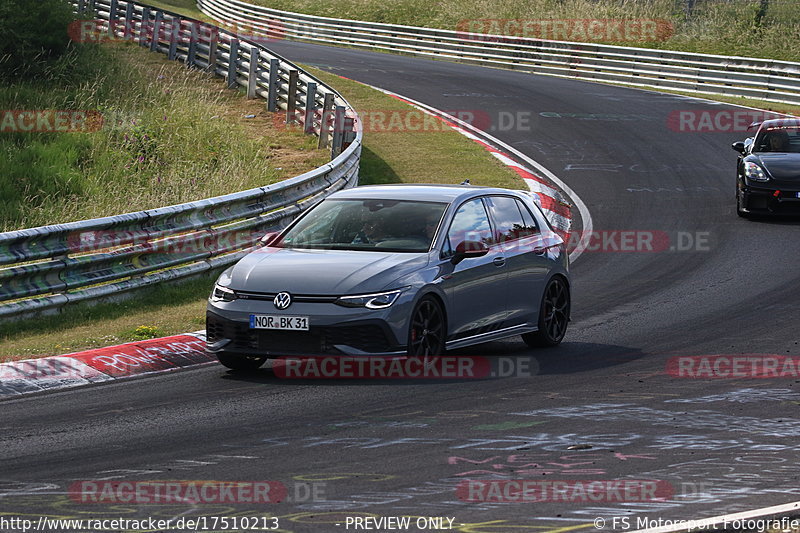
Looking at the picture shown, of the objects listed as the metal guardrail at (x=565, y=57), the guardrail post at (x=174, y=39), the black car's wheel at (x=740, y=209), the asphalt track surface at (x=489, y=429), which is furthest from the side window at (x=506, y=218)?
the metal guardrail at (x=565, y=57)

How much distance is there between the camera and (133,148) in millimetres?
24453

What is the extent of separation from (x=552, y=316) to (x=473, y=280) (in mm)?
1443

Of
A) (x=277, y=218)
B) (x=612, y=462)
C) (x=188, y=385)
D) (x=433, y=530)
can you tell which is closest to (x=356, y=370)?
(x=188, y=385)

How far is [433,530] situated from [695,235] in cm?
1460

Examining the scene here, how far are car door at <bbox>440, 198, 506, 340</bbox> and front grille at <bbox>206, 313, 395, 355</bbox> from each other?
93cm

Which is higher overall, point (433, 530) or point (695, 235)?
point (433, 530)

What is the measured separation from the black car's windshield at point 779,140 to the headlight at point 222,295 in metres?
13.5

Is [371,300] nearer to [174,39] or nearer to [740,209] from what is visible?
[740,209]

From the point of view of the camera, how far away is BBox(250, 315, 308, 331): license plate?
9805mm

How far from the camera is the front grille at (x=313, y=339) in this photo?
9.79 meters

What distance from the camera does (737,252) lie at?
59.3 ft

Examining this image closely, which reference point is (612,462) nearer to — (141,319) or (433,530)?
(433,530)

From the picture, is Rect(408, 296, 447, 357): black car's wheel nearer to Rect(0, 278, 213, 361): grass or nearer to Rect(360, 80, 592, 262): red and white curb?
Rect(0, 278, 213, 361): grass

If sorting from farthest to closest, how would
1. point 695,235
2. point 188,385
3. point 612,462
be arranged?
point 695,235 < point 188,385 < point 612,462
